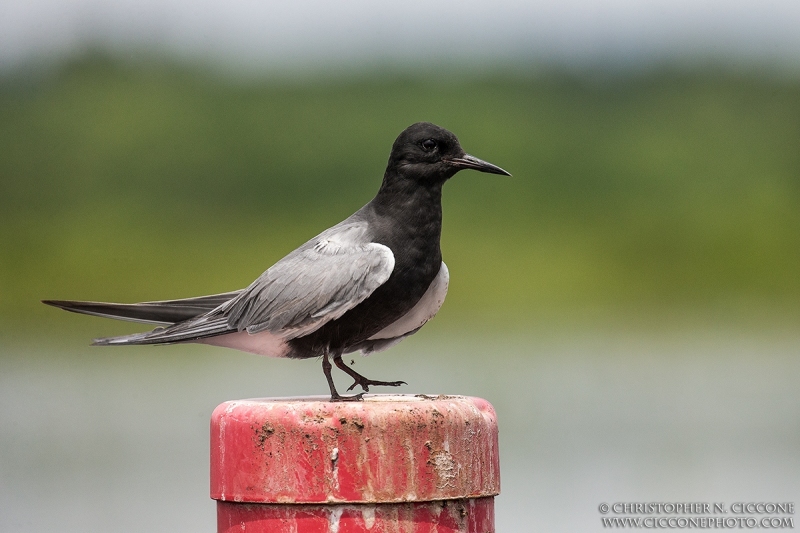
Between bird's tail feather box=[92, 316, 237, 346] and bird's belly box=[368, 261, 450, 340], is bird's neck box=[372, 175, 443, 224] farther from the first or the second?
bird's tail feather box=[92, 316, 237, 346]

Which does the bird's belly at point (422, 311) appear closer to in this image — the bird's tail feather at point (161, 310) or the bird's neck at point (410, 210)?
the bird's neck at point (410, 210)

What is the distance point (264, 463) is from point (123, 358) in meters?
11.6

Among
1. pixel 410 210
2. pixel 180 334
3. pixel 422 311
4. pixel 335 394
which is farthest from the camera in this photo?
pixel 422 311

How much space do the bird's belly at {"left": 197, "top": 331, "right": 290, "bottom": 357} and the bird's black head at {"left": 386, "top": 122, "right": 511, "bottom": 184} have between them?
1.03 m

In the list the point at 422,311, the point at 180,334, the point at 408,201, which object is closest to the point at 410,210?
the point at 408,201

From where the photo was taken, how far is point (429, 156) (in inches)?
226

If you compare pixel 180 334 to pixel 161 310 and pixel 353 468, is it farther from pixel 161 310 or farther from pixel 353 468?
pixel 353 468

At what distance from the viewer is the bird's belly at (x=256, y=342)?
553cm

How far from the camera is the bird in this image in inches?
210

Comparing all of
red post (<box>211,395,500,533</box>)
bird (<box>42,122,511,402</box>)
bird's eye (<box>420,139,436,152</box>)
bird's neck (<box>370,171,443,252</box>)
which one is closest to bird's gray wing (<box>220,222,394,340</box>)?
bird (<box>42,122,511,402</box>)

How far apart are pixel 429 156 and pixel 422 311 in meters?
0.78

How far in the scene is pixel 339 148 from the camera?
769 inches

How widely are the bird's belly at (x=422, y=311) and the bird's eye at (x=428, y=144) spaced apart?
0.60m

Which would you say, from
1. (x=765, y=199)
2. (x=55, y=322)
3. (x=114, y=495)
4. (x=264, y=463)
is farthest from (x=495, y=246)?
(x=264, y=463)
